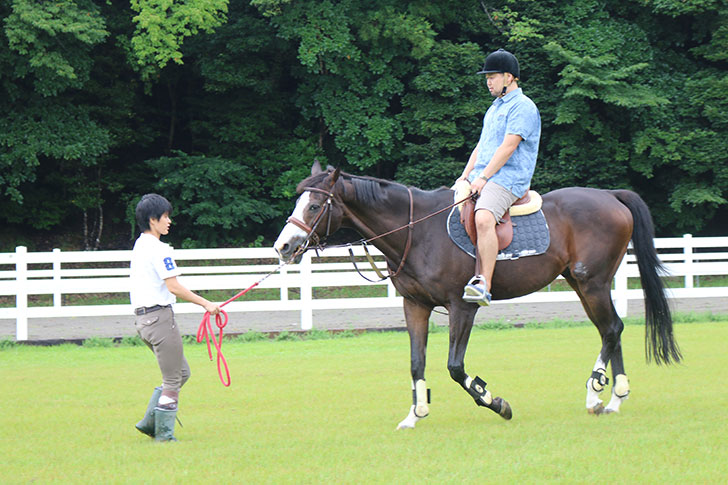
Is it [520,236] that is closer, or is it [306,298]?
[520,236]

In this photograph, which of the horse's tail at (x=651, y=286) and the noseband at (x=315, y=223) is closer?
the noseband at (x=315, y=223)

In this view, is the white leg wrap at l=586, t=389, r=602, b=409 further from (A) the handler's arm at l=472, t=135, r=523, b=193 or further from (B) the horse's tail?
(A) the handler's arm at l=472, t=135, r=523, b=193

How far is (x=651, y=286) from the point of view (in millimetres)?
8227

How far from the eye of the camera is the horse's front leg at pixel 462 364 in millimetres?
6781

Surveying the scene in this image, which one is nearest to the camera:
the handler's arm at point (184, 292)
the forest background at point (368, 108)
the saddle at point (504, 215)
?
the handler's arm at point (184, 292)

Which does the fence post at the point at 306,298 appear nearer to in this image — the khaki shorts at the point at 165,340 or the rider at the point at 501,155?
the rider at the point at 501,155

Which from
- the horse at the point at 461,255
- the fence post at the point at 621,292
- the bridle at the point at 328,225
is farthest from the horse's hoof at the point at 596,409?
the fence post at the point at 621,292

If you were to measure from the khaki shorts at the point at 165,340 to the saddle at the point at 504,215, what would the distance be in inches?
102

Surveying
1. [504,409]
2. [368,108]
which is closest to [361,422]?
[504,409]

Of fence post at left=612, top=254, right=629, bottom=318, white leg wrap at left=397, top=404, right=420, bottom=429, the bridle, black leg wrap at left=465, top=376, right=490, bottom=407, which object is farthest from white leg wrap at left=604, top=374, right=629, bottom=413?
fence post at left=612, top=254, right=629, bottom=318

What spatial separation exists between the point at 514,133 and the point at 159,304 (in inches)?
Result: 128

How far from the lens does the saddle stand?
23.4 ft

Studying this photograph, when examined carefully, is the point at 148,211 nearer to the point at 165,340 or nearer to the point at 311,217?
the point at 165,340

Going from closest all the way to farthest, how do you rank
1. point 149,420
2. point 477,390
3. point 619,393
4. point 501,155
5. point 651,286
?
point 149,420
point 477,390
point 501,155
point 619,393
point 651,286
